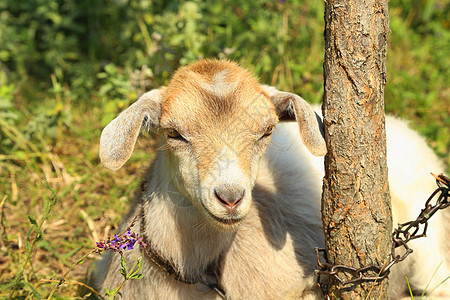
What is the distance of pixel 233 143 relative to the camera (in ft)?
9.50

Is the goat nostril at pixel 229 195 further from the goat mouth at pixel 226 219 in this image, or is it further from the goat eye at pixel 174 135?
the goat eye at pixel 174 135

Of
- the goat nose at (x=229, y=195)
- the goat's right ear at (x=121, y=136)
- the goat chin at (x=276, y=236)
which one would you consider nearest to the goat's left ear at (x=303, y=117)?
the goat nose at (x=229, y=195)

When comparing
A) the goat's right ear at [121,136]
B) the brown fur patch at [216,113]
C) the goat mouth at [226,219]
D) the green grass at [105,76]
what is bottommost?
the green grass at [105,76]

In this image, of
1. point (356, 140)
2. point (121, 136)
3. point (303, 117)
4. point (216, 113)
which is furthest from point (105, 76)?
point (356, 140)

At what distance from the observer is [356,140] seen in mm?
2641

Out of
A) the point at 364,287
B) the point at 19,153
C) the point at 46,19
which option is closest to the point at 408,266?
the point at 364,287

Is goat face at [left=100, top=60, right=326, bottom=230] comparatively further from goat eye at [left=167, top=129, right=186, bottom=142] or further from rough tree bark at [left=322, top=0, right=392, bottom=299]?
rough tree bark at [left=322, top=0, right=392, bottom=299]

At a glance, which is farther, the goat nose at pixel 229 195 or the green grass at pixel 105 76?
the green grass at pixel 105 76

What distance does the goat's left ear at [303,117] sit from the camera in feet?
9.28

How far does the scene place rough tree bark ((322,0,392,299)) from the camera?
8.35 ft

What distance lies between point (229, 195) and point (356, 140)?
2.16ft

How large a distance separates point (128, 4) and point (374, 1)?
362 cm

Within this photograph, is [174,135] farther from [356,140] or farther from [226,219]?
[356,140]

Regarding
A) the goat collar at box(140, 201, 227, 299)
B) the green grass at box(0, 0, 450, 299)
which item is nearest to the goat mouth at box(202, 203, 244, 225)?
the goat collar at box(140, 201, 227, 299)
